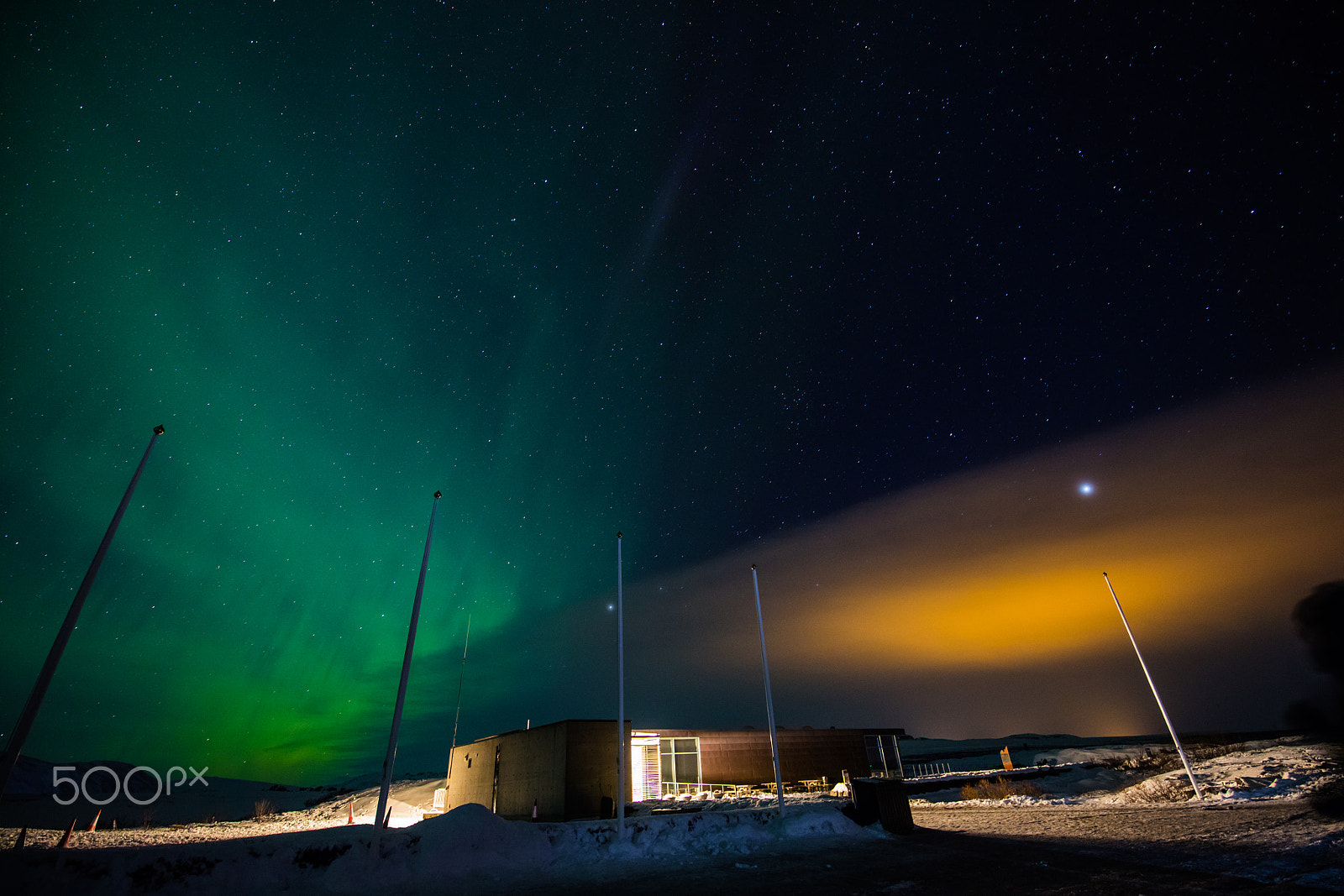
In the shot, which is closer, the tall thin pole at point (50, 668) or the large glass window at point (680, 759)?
the tall thin pole at point (50, 668)

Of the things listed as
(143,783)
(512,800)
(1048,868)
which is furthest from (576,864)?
(143,783)

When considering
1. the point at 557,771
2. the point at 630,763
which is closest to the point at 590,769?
the point at 557,771

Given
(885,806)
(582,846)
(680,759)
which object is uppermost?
(680,759)

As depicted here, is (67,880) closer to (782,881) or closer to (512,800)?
(782,881)

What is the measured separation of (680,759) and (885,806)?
23.5 metres

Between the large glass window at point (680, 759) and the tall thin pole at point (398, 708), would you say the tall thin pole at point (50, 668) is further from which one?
the large glass window at point (680, 759)

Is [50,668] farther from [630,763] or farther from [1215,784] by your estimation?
[1215,784]

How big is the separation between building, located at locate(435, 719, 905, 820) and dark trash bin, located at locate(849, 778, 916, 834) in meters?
10.9

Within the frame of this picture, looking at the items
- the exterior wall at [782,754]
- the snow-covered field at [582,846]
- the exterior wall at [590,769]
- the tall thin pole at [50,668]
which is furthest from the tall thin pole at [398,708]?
the exterior wall at [782,754]

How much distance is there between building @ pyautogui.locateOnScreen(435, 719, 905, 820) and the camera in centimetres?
2520

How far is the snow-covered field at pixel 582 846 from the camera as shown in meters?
10.6

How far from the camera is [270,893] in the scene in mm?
11273

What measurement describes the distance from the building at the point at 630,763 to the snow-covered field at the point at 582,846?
7.94 metres

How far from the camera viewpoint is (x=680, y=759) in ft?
130
